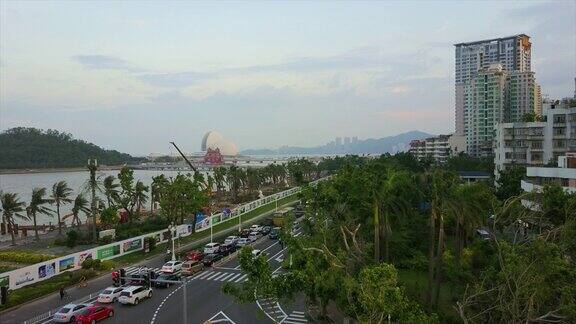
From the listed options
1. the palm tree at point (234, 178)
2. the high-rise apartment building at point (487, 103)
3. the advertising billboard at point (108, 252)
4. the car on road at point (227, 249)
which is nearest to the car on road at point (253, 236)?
the car on road at point (227, 249)

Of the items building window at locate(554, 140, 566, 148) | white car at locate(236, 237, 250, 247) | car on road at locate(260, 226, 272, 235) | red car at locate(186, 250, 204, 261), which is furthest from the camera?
building window at locate(554, 140, 566, 148)

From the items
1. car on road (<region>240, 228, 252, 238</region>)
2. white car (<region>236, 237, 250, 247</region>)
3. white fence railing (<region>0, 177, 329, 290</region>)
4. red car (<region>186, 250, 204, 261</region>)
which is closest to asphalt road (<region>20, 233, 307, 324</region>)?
red car (<region>186, 250, 204, 261</region>)

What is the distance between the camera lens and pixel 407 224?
41.0m

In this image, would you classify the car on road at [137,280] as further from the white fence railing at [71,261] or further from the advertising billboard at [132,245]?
the advertising billboard at [132,245]

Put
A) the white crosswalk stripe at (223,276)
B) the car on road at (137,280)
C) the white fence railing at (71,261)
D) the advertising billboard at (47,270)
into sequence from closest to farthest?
the white fence railing at (71,261)
the car on road at (137,280)
the advertising billboard at (47,270)
the white crosswalk stripe at (223,276)

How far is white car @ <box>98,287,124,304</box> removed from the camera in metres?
31.0

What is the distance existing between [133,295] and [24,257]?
19363mm

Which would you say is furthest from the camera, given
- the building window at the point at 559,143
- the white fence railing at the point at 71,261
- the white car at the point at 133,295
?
the building window at the point at 559,143

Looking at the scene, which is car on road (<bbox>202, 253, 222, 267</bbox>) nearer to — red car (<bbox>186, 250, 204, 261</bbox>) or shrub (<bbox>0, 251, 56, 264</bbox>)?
red car (<bbox>186, 250, 204, 261</bbox>)

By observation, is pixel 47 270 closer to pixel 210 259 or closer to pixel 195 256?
pixel 195 256

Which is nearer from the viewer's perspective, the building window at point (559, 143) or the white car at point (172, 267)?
the white car at point (172, 267)

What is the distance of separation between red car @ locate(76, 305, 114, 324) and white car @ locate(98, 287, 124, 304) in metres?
2.59

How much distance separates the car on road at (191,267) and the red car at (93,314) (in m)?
9.85

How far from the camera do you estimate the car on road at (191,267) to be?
38.8m
